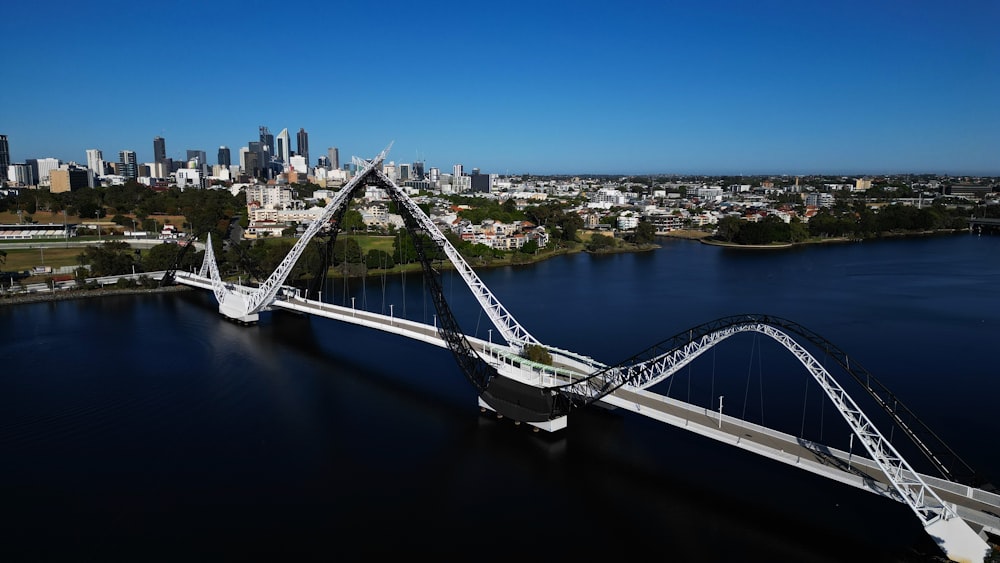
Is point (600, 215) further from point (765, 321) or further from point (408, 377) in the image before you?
point (765, 321)

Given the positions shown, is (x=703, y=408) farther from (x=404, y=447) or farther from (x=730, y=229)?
(x=730, y=229)

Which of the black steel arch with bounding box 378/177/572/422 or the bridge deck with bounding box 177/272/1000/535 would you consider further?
the black steel arch with bounding box 378/177/572/422

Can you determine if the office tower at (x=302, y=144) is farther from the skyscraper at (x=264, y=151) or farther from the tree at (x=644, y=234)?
the tree at (x=644, y=234)

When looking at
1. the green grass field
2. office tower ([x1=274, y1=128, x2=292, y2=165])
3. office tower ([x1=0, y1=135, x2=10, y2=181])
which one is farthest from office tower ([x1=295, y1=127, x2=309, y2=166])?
the green grass field

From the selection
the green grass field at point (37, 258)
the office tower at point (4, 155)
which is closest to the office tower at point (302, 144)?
the office tower at point (4, 155)

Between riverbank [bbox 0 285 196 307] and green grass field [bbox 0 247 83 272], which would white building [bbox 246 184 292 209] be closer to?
green grass field [bbox 0 247 83 272]

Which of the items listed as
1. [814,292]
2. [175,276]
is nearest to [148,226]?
[175,276]
